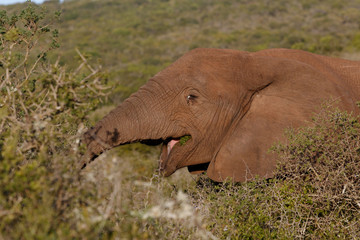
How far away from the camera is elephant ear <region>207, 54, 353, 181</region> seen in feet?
14.6

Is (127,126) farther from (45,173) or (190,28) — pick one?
(190,28)

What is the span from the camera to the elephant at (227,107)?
4457mm

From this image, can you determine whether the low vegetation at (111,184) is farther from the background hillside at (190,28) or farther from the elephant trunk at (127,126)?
the background hillside at (190,28)

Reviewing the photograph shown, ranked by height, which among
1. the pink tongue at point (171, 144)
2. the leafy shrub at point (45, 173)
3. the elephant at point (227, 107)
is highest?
the leafy shrub at point (45, 173)

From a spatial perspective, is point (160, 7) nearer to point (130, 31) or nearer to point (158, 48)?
point (130, 31)

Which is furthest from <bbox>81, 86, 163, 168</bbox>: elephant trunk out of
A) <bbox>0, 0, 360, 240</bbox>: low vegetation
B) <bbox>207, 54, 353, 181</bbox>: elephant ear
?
<bbox>207, 54, 353, 181</bbox>: elephant ear

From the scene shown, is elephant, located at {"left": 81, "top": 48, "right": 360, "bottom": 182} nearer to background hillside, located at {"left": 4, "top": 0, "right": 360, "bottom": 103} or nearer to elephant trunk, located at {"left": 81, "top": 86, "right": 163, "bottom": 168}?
elephant trunk, located at {"left": 81, "top": 86, "right": 163, "bottom": 168}

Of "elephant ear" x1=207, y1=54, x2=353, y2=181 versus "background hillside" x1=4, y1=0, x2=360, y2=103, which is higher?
"elephant ear" x1=207, y1=54, x2=353, y2=181

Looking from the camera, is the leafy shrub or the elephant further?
the elephant

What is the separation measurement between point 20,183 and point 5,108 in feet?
3.53

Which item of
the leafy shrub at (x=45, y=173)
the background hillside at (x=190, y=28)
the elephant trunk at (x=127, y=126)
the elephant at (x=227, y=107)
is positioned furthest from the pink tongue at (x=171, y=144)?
the background hillside at (x=190, y=28)

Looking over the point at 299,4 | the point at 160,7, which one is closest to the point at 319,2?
the point at 299,4

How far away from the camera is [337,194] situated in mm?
3914

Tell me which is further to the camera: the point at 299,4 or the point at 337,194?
the point at 299,4
